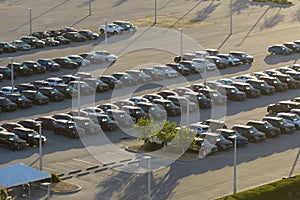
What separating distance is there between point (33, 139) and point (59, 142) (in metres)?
2.30

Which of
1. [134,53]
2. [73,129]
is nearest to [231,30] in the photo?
[134,53]

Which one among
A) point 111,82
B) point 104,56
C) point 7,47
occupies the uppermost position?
point 111,82

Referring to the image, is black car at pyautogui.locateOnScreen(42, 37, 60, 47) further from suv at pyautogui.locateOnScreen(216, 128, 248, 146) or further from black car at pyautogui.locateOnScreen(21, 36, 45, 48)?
suv at pyautogui.locateOnScreen(216, 128, 248, 146)

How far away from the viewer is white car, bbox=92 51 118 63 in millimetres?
95100

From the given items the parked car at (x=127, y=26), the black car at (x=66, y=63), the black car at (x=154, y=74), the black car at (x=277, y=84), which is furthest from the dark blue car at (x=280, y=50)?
the black car at (x=66, y=63)

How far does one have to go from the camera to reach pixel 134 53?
3947 inches

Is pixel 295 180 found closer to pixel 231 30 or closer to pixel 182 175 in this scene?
pixel 182 175

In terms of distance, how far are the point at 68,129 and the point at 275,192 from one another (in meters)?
19.8

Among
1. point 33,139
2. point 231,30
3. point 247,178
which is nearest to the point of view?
point 247,178

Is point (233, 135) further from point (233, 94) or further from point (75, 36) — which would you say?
point (75, 36)

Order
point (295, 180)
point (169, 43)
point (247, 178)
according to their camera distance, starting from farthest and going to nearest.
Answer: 1. point (169, 43)
2. point (247, 178)
3. point (295, 180)

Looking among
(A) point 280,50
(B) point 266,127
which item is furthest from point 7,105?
(A) point 280,50

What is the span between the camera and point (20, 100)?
7988 cm

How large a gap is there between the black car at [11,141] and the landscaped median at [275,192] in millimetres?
18079
